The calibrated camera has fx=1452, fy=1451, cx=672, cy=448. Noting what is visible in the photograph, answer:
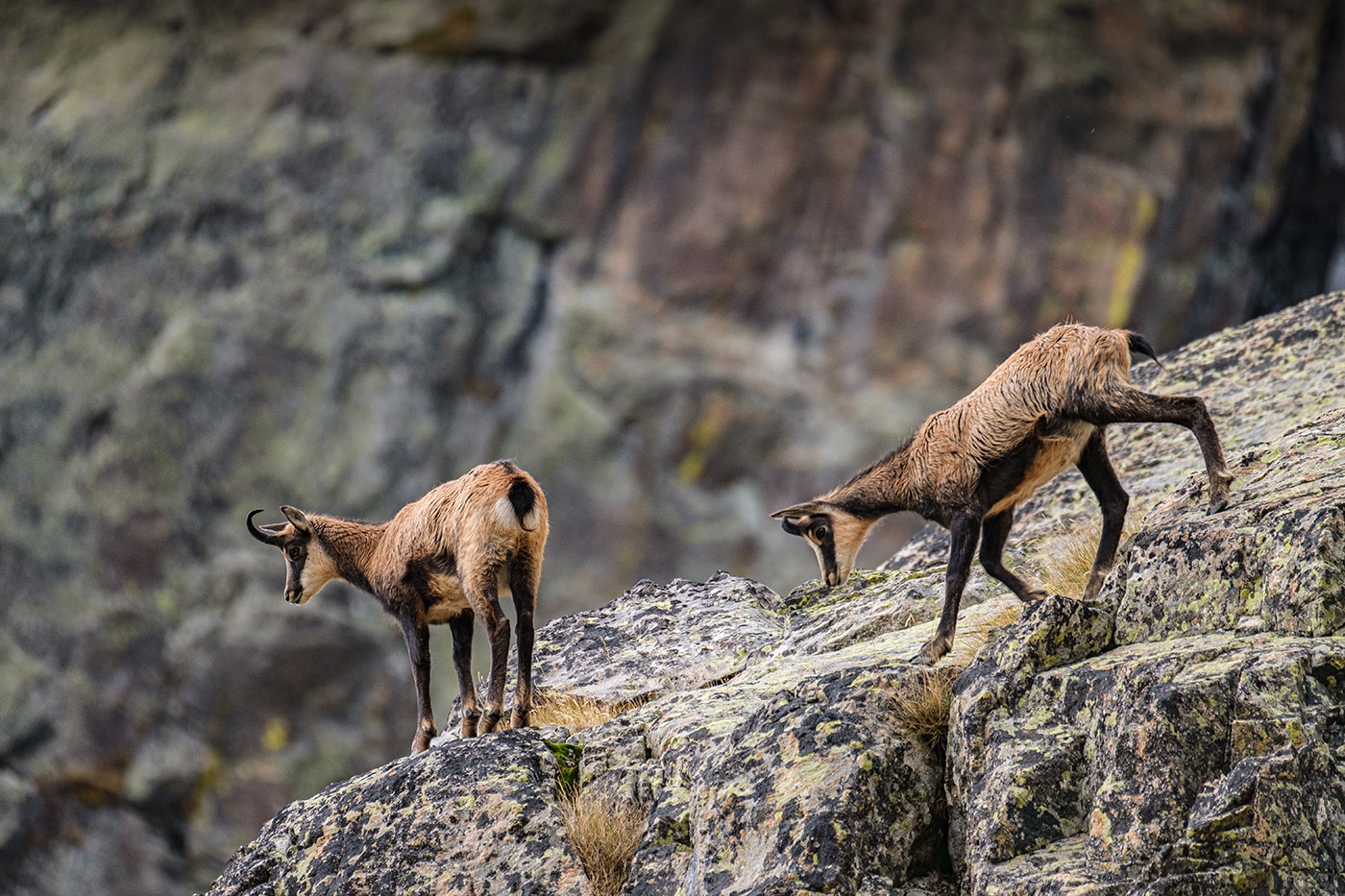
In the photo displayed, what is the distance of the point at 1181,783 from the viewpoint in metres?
5.98

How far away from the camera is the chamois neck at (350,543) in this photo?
12.0 meters

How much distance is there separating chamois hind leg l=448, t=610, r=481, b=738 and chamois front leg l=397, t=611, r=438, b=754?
228mm

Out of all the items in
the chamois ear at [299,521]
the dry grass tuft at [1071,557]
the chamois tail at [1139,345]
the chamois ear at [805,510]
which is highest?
the chamois ear at [299,521]

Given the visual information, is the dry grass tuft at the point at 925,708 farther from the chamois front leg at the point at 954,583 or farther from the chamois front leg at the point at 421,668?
the chamois front leg at the point at 421,668

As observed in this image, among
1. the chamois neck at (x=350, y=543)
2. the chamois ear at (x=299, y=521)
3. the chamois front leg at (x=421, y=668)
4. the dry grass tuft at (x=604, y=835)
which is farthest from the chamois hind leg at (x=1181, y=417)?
the chamois ear at (x=299, y=521)

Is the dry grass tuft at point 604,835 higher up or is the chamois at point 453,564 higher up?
the chamois at point 453,564

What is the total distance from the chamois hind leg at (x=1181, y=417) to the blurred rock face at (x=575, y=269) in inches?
1029

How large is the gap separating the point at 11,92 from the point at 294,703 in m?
17.4

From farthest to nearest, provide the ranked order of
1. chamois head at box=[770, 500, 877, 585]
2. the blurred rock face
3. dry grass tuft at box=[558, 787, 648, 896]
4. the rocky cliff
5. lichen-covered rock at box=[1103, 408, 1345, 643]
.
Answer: the blurred rock face, chamois head at box=[770, 500, 877, 585], dry grass tuft at box=[558, 787, 648, 896], lichen-covered rock at box=[1103, 408, 1345, 643], the rocky cliff

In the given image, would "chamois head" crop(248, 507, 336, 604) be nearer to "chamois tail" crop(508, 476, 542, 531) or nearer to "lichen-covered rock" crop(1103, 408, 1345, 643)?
"chamois tail" crop(508, 476, 542, 531)

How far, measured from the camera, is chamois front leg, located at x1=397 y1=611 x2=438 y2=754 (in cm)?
1070

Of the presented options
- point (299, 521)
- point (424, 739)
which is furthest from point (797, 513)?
point (299, 521)

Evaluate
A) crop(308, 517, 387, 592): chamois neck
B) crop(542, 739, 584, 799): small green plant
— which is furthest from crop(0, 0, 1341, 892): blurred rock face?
crop(542, 739, 584, 799): small green plant

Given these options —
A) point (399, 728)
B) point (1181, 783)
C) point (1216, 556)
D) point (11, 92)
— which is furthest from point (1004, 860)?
point (11, 92)
